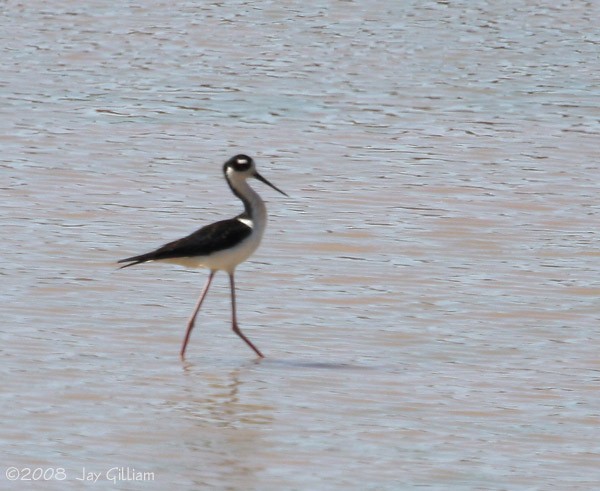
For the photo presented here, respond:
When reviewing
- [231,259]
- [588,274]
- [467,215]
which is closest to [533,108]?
[467,215]

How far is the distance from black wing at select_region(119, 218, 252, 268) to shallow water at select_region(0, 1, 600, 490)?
485 mm

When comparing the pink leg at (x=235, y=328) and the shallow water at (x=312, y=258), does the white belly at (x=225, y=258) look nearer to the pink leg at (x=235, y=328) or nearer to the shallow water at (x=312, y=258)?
the pink leg at (x=235, y=328)

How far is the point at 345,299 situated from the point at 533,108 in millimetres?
6775

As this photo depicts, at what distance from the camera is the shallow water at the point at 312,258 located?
715 centimetres

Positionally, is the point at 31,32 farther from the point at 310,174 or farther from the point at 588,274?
the point at 588,274

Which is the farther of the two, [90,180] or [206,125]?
[206,125]

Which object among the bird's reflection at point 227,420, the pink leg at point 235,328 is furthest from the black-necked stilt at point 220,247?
the bird's reflection at point 227,420

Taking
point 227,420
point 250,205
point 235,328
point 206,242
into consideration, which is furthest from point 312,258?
point 227,420

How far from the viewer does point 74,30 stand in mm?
20156

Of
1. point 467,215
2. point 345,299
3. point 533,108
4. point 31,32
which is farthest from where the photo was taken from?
point 31,32

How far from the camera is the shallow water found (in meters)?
7.15

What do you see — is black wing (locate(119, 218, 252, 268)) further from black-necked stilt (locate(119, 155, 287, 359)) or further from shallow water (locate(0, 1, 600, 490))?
shallow water (locate(0, 1, 600, 490))

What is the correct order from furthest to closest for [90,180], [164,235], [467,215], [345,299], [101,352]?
[90,180]
[467,215]
[164,235]
[345,299]
[101,352]

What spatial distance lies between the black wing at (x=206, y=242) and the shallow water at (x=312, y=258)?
1.59 ft
